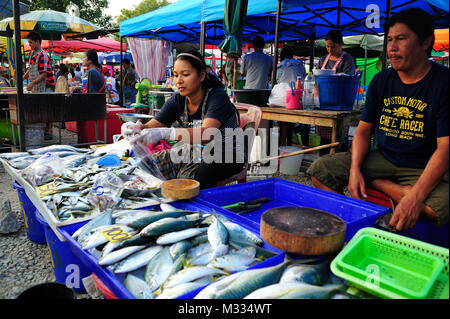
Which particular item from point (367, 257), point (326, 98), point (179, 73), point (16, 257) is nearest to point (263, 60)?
point (326, 98)

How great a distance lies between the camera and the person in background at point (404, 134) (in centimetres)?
176

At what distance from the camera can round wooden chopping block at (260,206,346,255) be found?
1386mm

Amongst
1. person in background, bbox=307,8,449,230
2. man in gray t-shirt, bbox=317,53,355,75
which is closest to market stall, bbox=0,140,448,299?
person in background, bbox=307,8,449,230

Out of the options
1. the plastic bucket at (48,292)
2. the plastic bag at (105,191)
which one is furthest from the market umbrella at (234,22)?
the plastic bucket at (48,292)

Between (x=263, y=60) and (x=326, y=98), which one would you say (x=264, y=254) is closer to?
(x=326, y=98)

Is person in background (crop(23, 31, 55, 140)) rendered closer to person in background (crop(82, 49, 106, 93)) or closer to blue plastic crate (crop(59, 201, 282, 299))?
person in background (crop(82, 49, 106, 93))

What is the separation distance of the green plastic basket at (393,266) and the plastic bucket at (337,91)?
279 centimetres

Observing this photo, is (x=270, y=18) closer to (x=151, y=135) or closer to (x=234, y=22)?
(x=234, y=22)

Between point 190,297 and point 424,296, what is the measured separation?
823 millimetres

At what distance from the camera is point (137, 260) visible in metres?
1.61

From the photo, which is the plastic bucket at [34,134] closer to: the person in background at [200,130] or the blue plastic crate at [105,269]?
the person in background at [200,130]

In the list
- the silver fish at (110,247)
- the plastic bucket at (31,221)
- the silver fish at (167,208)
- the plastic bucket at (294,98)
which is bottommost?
the plastic bucket at (31,221)

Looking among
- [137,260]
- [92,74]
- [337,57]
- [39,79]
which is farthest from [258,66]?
[137,260]

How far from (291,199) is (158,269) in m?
1.62
